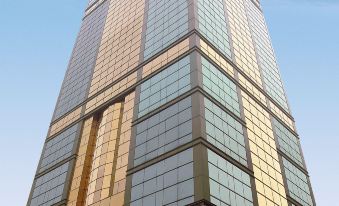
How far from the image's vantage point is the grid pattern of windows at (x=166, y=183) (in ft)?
131

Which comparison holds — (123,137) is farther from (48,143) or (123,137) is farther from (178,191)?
(48,143)

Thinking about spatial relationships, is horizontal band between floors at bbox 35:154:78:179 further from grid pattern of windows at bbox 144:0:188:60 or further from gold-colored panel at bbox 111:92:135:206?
grid pattern of windows at bbox 144:0:188:60

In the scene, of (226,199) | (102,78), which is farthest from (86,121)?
(226,199)

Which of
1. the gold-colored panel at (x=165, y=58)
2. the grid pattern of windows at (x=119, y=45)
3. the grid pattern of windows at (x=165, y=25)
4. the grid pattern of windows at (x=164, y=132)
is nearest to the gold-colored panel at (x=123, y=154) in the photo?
the grid pattern of windows at (x=164, y=132)

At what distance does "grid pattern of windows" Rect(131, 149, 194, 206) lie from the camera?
131 ft

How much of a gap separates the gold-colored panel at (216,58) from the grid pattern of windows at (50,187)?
25.8 meters

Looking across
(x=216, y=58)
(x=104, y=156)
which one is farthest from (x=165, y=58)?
(x=104, y=156)

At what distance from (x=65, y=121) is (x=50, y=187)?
13.7 m

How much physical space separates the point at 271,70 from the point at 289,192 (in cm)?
2690

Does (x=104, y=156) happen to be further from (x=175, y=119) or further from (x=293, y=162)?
(x=293, y=162)

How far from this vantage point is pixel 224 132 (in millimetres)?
47938

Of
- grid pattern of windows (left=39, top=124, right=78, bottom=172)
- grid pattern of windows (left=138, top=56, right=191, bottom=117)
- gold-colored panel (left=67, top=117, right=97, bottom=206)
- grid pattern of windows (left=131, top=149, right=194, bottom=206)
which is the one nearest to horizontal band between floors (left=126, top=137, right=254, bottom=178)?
grid pattern of windows (left=131, top=149, right=194, bottom=206)

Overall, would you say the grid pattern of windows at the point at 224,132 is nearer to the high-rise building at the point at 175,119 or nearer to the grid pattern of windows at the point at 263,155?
the high-rise building at the point at 175,119

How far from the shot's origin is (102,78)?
68.8 m
